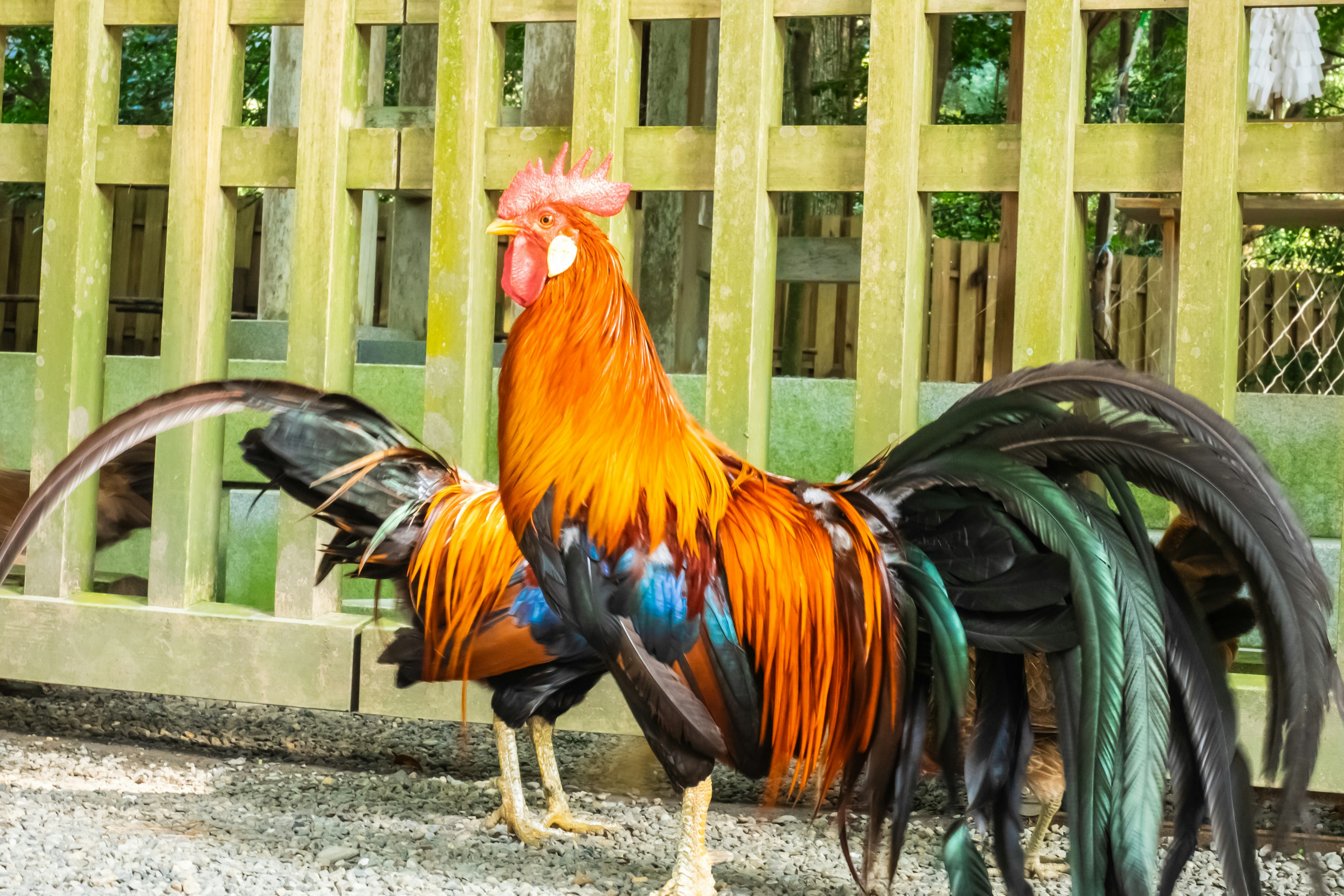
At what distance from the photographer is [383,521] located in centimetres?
354

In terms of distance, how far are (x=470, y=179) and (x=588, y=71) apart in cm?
51

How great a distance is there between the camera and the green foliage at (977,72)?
13.5 metres

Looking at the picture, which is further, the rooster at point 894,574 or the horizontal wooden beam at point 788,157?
the horizontal wooden beam at point 788,157

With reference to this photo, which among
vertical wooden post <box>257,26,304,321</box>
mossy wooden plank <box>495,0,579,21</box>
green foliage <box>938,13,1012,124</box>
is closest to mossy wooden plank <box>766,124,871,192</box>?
mossy wooden plank <box>495,0,579,21</box>

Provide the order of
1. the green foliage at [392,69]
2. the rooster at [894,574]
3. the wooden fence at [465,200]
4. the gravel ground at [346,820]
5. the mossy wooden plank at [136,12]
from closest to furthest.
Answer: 1. the rooster at [894,574]
2. the gravel ground at [346,820]
3. the wooden fence at [465,200]
4. the mossy wooden plank at [136,12]
5. the green foliage at [392,69]

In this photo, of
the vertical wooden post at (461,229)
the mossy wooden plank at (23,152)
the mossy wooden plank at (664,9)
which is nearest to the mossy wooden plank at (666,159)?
the mossy wooden plank at (664,9)

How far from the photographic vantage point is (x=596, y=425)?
112 inches

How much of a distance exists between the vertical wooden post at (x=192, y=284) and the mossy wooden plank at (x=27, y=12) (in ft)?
2.18

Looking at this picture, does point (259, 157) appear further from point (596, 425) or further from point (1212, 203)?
point (1212, 203)

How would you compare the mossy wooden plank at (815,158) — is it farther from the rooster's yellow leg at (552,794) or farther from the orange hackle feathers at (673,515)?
the rooster's yellow leg at (552,794)

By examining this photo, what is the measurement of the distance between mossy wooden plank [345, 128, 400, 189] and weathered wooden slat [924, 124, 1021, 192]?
1.59 m

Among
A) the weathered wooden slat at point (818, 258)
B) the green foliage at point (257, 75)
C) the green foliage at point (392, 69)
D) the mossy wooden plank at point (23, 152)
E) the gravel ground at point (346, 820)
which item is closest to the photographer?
the gravel ground at point (346, 820)

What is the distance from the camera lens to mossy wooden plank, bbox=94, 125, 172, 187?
417cm

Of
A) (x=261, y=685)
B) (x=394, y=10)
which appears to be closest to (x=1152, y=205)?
(x=394, y=10)
